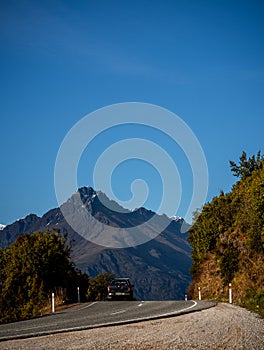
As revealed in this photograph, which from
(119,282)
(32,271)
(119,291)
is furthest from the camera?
(32,271)

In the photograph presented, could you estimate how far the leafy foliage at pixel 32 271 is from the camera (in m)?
54.1

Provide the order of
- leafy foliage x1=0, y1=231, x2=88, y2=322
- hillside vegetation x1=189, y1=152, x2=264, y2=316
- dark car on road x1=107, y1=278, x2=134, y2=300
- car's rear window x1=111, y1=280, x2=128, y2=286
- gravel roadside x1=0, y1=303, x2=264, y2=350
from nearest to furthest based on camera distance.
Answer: gravel roadside x1=0, y1=303, x2=264, y2=350
hillside vegetation x1=189, y1=152, x2=264, y2=316
dark car on road x1=107, y1=278, x2=134, y2=300
car's rear window x1=111, y1=280, x2=128, y2=286
leafy foliage x1=0, y1=231, x2=88, y2=322

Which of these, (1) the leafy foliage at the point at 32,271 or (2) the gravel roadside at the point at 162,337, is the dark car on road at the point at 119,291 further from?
(2) the gravel roadside at the point at 162,337

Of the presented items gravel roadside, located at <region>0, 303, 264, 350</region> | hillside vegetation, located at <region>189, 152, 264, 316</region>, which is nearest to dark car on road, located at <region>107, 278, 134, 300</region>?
hillside vegetation, located at <region>189, 152, 264, 316</region>

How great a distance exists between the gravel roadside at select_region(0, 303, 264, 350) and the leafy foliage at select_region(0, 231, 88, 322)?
3633 centimetres

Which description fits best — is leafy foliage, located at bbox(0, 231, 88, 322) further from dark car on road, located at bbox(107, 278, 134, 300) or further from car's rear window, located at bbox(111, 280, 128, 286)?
dark car on road, located at bbox(107, 278, 134, 300)

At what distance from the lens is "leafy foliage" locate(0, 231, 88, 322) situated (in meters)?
54.1

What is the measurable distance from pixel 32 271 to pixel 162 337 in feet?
144

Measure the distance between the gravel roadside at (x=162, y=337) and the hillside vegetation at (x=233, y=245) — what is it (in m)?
8.39

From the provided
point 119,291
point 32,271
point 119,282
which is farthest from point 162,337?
point 32,271

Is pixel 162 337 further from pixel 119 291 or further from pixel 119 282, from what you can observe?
pixel 119 282

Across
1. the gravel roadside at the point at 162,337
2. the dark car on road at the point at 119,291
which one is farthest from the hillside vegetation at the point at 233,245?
the gravel roadside at the point at 162,337

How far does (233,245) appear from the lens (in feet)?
138

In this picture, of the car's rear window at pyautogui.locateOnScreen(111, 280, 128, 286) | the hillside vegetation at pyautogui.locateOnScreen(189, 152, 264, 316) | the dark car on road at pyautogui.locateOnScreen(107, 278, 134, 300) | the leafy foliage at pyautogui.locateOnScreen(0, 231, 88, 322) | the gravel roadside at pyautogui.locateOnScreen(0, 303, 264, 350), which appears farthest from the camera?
the leafy foliage at pyautogui.locateOnScreen(0, 231, 88, 322)
